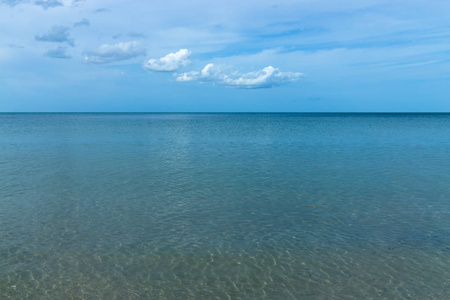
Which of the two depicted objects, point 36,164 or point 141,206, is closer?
point 141,206

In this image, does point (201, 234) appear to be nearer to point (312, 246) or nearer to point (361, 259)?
point (312, 246)

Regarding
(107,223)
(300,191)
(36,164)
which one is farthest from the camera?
(36,164)

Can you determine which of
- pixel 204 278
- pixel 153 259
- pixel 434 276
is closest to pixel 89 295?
pixel 153 259

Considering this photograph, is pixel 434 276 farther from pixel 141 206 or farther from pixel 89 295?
pixel 141 206

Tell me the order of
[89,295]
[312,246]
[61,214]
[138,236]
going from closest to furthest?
[89,295]
[312,246]
[138,236]
[61,214]

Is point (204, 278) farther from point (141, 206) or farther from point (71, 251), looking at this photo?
point (141, 206)

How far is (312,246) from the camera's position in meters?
10.9

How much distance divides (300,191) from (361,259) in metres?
7.65

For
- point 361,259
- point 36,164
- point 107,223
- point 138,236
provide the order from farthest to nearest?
point 36,164 < point 107,223 < point 138,236 < point 361,259

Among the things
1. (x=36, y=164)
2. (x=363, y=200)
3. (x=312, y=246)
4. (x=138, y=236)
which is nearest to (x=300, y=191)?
(x=363, y=200)

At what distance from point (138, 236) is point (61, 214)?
14.5 feet

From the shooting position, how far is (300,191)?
17.6 metres

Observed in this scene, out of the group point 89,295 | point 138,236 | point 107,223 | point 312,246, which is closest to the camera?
point 89,295

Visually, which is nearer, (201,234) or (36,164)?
(201,234)
